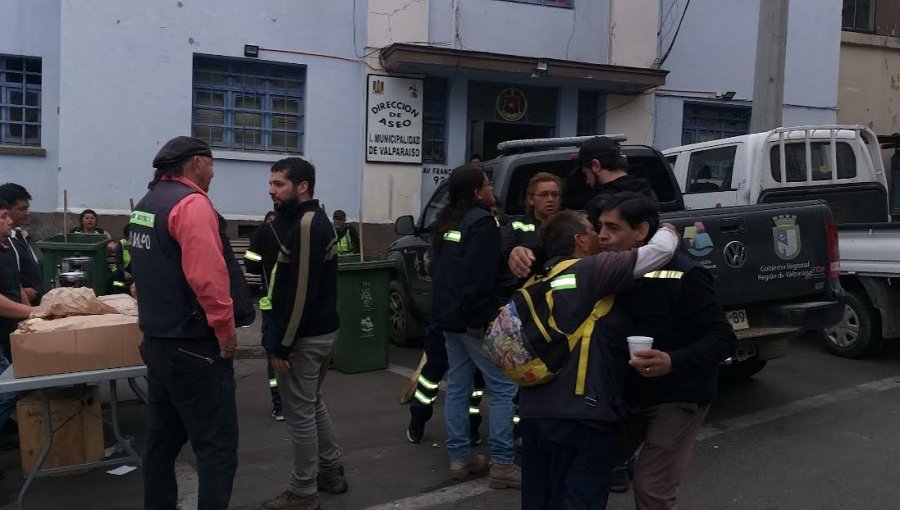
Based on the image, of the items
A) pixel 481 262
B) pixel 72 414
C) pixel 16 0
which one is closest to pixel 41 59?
pixel 16 0

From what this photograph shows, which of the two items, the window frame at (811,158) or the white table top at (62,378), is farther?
the window frame at (811,158)

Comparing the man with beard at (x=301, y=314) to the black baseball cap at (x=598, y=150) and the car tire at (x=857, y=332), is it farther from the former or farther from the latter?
the car tire at (x=857, y=332)

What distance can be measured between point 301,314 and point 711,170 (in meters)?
7.24

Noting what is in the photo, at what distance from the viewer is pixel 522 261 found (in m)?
3.92

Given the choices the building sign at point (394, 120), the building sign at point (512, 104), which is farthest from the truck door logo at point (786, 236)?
the building sign at point (512, 104)

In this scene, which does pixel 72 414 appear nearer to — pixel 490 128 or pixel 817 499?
pixel 817 499

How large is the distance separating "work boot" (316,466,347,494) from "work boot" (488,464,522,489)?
2.90 ft

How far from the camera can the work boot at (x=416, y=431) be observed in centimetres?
558

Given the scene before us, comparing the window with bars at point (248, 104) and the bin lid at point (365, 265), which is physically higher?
the window with bars at point (248, 104)

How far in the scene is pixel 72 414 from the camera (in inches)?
194

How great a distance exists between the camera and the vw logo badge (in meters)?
5.62

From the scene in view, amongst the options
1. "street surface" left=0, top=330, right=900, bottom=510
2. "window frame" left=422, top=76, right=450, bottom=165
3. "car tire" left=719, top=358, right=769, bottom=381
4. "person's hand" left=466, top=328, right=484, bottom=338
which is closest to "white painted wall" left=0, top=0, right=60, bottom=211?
"window frame" left=422, top=76, right=450, bottom=165

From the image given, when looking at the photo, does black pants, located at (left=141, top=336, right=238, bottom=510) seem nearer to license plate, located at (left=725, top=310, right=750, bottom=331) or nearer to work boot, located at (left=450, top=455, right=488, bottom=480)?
work boot, located at (left=450, top=455, right=488, bottom=480)

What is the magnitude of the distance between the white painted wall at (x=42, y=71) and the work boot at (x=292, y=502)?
A: 9012 millimetres
